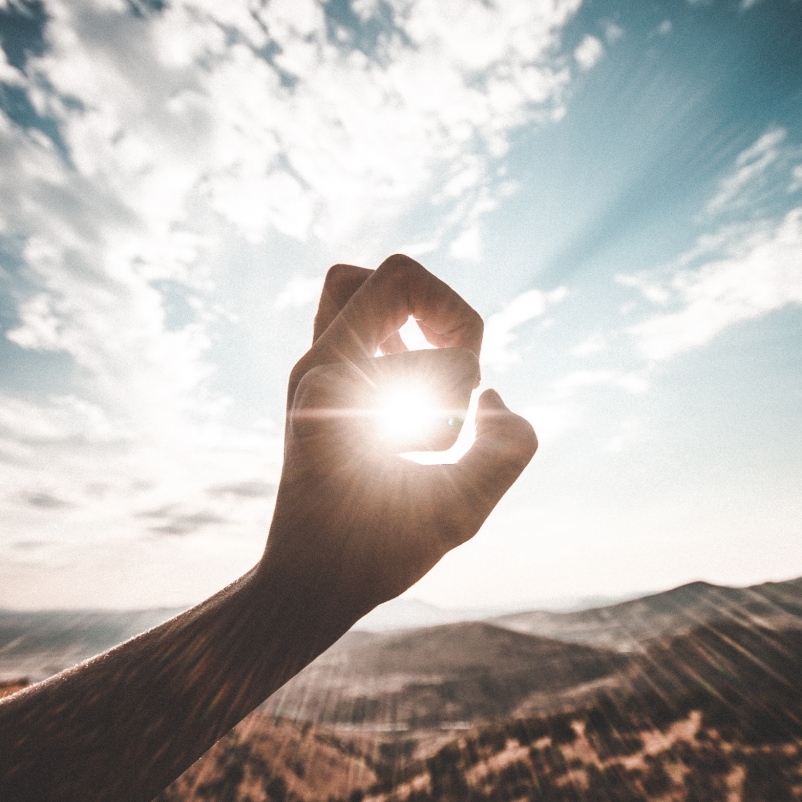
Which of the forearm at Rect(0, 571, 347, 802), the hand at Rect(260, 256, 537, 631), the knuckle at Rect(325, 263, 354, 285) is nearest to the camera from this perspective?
the forearm at Rect(0, 571, 347, 802)

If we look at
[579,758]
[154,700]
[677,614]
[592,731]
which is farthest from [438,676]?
[154,700]

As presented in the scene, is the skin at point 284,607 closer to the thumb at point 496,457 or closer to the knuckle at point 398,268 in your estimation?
the thumb at point 496,457

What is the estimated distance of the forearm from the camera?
31.9 inches

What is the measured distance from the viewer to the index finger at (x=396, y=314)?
127 cm

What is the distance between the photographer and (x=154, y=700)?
89 cm

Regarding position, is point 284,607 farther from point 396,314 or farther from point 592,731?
point 592,731

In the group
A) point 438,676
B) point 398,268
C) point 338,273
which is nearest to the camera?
point 398,268

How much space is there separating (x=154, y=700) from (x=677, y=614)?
3199cm

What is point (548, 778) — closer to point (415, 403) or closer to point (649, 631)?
point (415, 403)

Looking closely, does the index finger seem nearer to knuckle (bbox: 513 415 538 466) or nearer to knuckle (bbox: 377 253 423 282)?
knuckle (bbox: 377 253 423 282)

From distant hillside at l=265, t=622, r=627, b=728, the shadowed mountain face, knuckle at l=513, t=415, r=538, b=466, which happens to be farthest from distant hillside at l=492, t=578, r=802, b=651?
knuckle at l=513, t=415, r=538, b=466

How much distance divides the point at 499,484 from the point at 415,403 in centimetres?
34

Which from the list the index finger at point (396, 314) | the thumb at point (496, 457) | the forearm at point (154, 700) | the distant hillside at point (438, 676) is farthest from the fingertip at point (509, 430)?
the distant hillside at point (438, 676)

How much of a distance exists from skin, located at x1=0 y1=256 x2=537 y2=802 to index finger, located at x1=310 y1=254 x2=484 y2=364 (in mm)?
14
